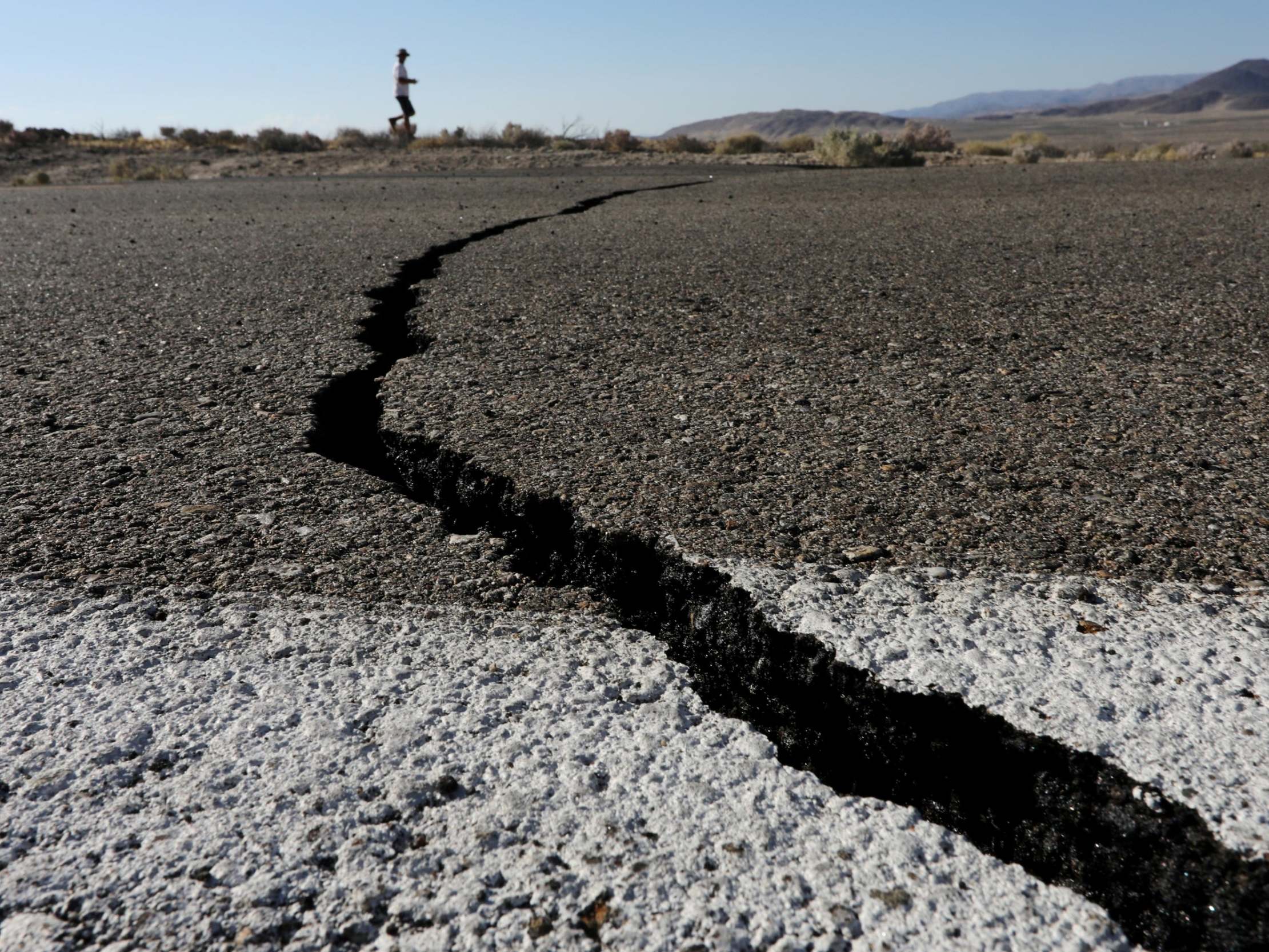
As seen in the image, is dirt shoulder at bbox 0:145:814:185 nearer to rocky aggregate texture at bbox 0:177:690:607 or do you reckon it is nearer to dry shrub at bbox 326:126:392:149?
dry shrub at bbox 326:126:392:149

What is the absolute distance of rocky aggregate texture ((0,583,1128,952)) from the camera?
1124 mm

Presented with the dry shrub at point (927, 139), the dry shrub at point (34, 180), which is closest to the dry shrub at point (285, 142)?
the dry shrub at point (34, 180)

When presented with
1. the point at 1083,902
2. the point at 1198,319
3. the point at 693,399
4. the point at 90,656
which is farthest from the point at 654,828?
the point at 1198,319

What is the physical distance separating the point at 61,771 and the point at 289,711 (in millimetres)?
296

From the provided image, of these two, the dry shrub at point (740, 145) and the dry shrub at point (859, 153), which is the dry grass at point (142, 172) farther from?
the dry shrub at point (859, 153)

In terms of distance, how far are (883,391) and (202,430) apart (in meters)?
1.81

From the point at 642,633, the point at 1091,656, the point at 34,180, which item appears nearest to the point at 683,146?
the point at 34,180

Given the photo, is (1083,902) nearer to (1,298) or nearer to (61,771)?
(61,771)

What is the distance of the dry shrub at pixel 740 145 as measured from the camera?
1917cm

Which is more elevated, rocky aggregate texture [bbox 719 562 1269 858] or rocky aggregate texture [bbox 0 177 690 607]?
rocky aggregate texture [bbox 719 562 1269 858]

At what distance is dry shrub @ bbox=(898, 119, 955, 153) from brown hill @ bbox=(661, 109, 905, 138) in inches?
Result: 3919

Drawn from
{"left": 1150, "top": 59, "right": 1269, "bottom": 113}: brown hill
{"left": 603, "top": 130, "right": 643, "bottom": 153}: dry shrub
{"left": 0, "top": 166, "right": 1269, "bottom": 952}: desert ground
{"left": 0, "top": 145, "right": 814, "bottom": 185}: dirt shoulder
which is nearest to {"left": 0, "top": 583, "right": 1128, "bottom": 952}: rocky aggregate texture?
{"left": 0, "top": 166, "right": 1269, "bottom": 952}: desert ground

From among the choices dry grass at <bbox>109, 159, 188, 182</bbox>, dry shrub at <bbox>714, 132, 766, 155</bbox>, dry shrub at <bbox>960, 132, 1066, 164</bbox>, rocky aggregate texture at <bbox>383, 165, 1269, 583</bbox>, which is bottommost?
dry shrub at <bbox>960, 132, 1066, 164</bbox>

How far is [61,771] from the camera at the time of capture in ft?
4.47
